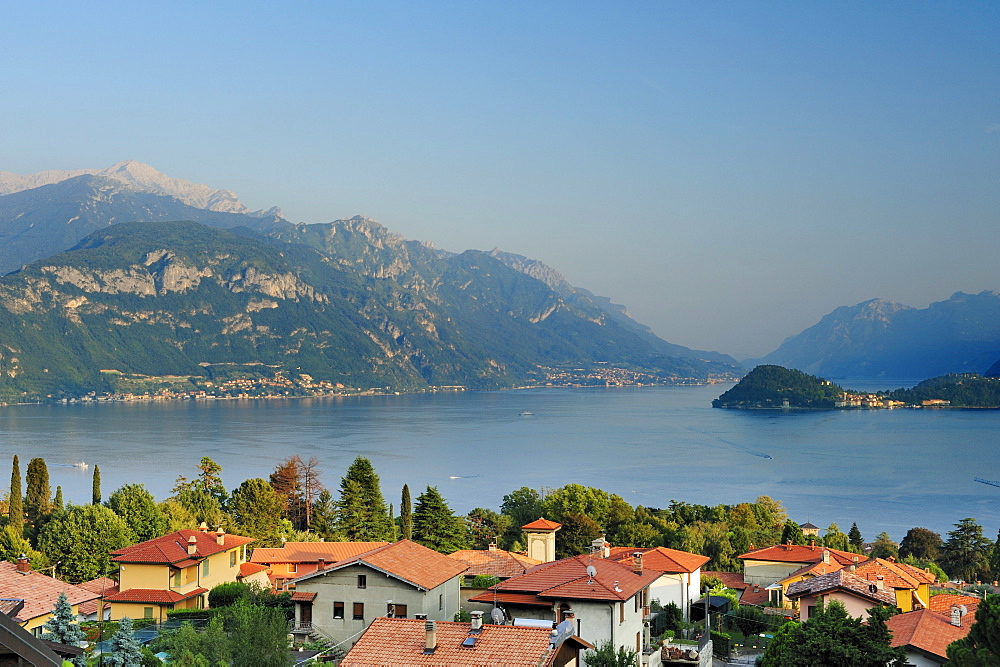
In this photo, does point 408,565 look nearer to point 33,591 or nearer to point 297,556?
point 33,591

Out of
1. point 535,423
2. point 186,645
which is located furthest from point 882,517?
point 535,423

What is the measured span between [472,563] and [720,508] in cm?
3105

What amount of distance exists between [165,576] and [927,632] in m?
21.2

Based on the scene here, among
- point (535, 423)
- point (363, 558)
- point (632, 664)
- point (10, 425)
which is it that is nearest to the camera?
point (632, 664)

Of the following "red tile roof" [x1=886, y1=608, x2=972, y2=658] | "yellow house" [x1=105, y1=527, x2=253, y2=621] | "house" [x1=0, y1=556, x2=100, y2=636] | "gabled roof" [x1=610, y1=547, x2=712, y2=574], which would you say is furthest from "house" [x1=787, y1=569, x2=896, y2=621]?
"yellow house" [x1=105, y1=527, x2=253, y2=621]

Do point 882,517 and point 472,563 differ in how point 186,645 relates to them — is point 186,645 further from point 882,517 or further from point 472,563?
point 882,517

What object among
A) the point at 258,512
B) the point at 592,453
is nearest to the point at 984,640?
the point at 258,512

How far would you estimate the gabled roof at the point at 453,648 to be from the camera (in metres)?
14.6

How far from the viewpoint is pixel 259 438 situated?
124 m

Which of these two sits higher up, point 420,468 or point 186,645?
point 186,645

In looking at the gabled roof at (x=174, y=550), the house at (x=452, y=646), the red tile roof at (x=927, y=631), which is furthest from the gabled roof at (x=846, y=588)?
the gabled roof at (x=174, y=550)

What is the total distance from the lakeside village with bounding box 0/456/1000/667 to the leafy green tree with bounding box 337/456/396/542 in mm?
107

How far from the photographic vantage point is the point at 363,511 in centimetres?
4756

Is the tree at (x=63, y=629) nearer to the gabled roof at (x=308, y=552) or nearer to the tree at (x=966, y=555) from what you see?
the gabled roof at (x=308, y=552)
